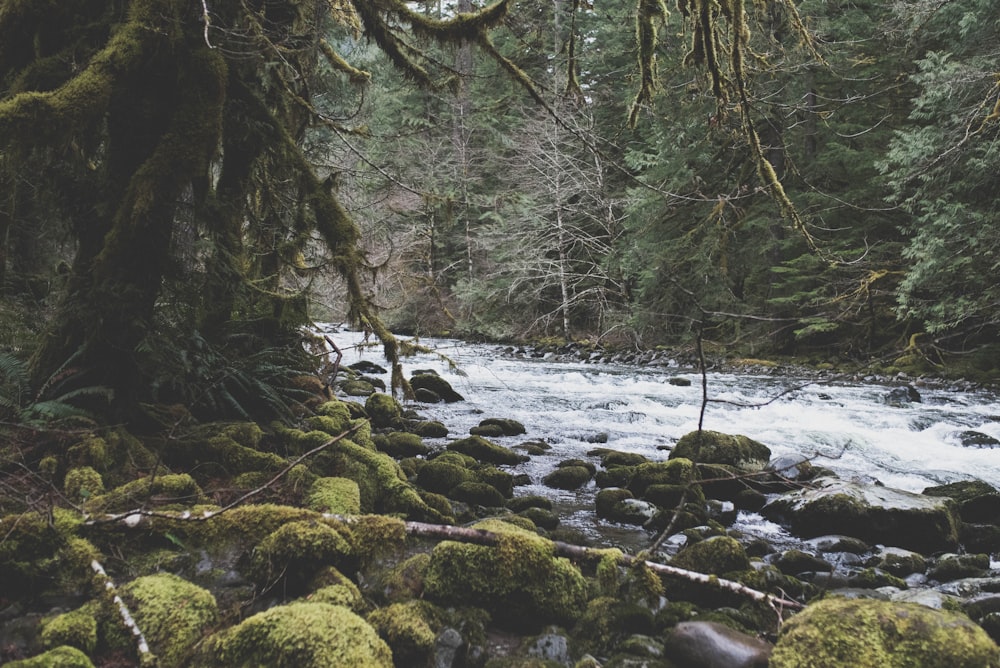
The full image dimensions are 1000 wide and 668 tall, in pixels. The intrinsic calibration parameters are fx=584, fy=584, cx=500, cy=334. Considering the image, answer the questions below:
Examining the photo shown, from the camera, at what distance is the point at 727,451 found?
7.22 m

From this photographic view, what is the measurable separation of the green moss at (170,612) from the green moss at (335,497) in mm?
954

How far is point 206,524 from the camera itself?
3.12 metres

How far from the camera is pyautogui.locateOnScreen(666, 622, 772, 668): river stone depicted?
2.62 meters

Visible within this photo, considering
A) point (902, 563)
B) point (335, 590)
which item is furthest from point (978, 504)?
point (335, 590)

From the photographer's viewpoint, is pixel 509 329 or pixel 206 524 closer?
pixel 206 524

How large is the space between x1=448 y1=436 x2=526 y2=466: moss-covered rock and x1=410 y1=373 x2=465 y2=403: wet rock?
13.4ft

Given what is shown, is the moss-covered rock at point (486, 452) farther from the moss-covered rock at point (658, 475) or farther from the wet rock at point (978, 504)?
the wet rock at point (978, 504)

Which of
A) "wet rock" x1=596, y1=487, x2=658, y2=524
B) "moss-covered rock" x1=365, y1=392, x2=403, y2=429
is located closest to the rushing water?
"wet rock" x1=596, y1=487, x2=658, y2=524

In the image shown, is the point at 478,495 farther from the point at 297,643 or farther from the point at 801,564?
the point at 297,643

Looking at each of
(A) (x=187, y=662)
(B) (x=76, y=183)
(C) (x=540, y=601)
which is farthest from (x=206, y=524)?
(B) (x=76, y=183)

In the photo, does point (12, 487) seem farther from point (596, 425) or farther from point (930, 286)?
point (930, 286)

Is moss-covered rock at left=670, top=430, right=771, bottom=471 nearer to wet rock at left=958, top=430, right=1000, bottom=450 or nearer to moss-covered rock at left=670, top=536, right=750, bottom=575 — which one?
moss-covered rock at left=670, top=536, right=750, bottom=575

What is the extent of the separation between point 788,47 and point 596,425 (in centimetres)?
1313

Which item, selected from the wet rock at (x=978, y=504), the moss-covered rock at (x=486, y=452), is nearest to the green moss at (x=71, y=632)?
the moss-covered rock at (x=486, y=452)
